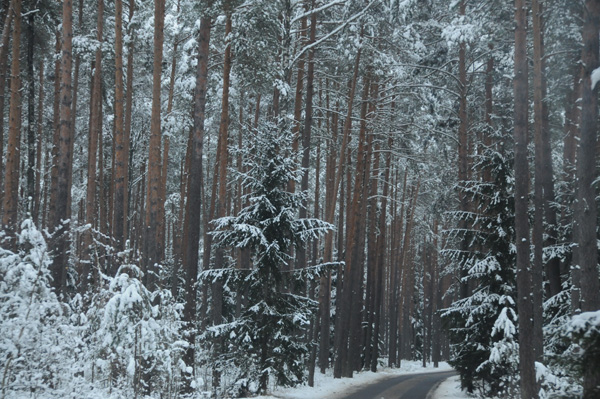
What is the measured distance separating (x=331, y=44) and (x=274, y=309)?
14144 mm

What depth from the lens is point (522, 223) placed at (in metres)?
12.6

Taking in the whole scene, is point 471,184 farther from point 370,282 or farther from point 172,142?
point 172,142

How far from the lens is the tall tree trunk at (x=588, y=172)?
416 inches

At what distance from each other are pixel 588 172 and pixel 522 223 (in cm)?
202

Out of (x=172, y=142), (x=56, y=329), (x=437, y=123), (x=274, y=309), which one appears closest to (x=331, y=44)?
(x=437, y=123)

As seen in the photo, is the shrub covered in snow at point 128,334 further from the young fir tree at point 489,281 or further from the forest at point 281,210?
the young fir tree at point 489,281

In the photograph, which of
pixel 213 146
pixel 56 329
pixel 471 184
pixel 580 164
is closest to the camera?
pixel 56 329

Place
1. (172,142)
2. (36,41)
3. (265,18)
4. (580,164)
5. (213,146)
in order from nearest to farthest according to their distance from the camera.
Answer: (580,164) → (265,18) → (36,41) → (172,142) → (213,146)

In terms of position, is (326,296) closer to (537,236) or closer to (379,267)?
(379,267)

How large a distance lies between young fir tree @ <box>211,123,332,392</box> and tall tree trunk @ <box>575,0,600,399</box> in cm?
654

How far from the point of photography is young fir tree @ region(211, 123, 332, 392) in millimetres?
13898

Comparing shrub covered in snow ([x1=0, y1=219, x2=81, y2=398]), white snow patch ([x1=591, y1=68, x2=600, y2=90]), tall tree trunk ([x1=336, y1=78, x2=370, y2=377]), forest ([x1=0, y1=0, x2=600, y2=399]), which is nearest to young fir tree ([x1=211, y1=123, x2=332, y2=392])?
forest ([x1=0, y1=0, x2=600, y2=399])

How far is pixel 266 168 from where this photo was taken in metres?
14.6

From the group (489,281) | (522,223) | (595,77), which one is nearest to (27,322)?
(522,223)
